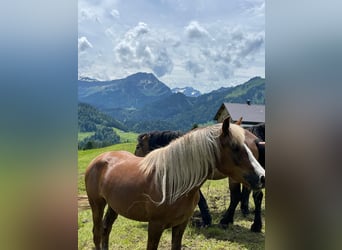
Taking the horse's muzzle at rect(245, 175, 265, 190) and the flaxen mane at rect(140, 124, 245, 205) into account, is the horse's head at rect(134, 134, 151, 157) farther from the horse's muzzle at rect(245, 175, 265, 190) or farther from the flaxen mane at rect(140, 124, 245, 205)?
the horse's muzzle at rect(245, 175, 265, 190)

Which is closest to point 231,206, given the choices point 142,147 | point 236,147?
point 142,147

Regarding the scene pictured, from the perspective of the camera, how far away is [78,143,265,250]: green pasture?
210cm

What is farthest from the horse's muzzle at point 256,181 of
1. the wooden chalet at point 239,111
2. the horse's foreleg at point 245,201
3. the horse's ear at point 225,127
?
the horse's foreleg at point 245,201

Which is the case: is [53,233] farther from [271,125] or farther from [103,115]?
[103,115]

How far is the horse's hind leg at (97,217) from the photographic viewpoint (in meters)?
1.98

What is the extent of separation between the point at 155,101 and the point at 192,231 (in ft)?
3.80

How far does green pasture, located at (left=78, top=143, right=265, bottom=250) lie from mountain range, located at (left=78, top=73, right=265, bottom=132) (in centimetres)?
21

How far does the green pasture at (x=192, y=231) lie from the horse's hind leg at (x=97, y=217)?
8 centimetres

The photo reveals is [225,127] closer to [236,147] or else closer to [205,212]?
[236,147]

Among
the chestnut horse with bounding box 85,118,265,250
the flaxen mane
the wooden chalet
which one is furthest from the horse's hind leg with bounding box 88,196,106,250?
the wooden chalet

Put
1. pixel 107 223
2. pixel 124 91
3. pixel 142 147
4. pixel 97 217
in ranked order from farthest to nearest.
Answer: pixel 142 147 → pixel 124 91 → pixel 107 223 → pixel 97 217

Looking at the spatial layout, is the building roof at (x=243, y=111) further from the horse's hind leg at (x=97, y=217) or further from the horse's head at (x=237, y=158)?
the horse's hind leg at (x=97, y=217)

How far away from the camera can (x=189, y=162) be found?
156cm

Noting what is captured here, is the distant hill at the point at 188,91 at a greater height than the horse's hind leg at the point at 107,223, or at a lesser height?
greater
